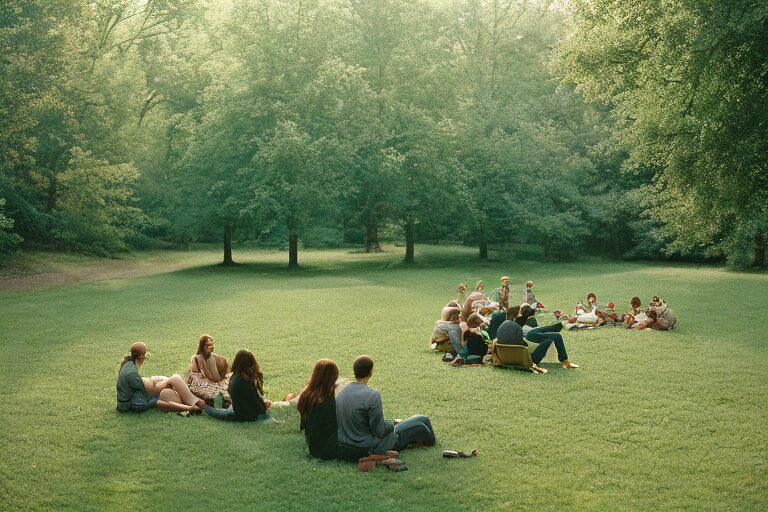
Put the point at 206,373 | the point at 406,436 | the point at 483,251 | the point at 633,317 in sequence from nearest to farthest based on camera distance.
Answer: the point at 406,436
the point at 206,373
the point at 633,317
the point at 483,251

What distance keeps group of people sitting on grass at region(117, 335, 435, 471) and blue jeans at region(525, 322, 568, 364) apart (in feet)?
19.4

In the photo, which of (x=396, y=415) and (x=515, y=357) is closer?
(x=396, y=415)

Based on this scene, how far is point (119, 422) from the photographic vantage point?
11.8 metres

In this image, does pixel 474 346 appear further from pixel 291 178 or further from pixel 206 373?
pixel 291 178

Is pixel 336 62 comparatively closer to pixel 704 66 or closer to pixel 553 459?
pixel 704 66

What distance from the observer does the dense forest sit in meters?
20.6

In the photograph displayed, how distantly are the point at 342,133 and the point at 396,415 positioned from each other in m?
31.4

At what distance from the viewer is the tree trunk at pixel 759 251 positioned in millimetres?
40919

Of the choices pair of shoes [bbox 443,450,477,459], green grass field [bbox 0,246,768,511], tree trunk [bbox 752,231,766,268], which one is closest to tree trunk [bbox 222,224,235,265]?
green grass field [bbox 0,246,768,511]

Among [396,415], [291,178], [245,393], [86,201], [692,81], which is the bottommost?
[396,415]

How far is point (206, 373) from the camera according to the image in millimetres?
12992

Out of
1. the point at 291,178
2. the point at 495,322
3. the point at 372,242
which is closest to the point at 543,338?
the point at 495,322

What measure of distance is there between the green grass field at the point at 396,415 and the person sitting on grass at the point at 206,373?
0.96 meters

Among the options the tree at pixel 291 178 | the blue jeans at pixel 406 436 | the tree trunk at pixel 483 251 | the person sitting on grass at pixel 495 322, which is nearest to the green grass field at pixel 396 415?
the blue jeans at pixel 406 436
